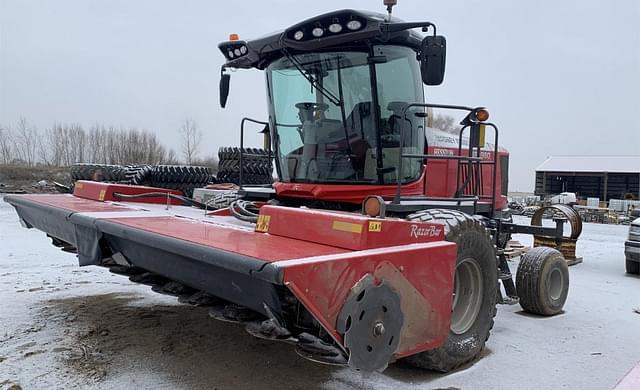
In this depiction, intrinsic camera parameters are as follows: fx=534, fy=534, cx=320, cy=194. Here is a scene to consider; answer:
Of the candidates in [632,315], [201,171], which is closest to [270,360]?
[632,315]

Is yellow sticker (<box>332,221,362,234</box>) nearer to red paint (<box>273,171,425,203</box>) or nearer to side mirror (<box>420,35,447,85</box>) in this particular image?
red paint (<box>273,171,425,203</box>)

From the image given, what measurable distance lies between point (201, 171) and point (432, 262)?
835 cm

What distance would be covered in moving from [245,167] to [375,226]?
8664 mm

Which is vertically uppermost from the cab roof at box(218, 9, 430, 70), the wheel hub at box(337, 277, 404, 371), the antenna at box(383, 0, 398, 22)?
the antenna at box(383, 0, 398, 22)

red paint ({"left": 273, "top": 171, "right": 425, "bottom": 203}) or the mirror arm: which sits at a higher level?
the mirror arm

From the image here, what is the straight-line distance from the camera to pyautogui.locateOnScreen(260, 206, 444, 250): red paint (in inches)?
121

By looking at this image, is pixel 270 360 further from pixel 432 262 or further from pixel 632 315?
pixel 632 315

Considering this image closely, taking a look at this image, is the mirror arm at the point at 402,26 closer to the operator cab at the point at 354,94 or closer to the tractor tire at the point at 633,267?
the operator cab at the point at 354,94

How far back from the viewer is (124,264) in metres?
3.94

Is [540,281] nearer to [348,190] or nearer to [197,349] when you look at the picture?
[348,190]

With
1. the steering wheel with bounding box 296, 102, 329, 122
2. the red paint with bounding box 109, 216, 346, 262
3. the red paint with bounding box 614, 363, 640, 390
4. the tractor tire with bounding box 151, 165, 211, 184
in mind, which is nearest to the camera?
the red paint with bounding box 109, 216, 346, 262

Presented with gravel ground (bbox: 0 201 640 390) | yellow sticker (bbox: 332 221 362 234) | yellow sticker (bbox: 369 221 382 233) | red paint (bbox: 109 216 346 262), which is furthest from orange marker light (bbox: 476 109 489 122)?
red paint (bbox: 109 216 346 262)

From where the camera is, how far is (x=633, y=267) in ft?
30.5

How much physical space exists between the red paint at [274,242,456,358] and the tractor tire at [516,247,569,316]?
2.48 m
